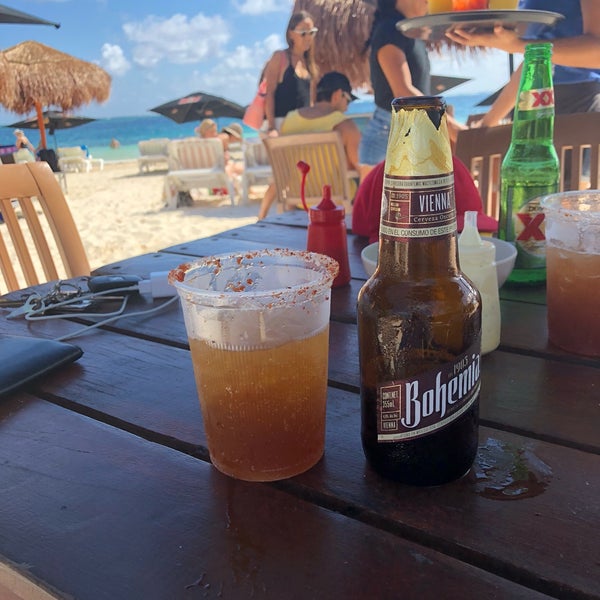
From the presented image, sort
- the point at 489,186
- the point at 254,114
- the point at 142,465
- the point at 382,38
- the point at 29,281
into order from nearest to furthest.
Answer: the point at 142,465
the point at 29,281
the point at 489,186
the point at 382,38
the point at 254,114

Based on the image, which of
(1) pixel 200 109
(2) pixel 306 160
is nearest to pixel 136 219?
(2) pixel 306 160

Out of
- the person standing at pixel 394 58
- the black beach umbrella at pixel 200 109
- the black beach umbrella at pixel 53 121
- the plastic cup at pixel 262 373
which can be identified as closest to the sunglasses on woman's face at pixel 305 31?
the person standing at pixel 394 58

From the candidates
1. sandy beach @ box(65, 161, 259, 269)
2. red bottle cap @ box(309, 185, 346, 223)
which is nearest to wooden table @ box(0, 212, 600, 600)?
red bottle cap @ box(309, 185, 346, 223)

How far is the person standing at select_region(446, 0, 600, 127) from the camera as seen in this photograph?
207 centimetres

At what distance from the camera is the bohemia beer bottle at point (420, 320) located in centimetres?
51

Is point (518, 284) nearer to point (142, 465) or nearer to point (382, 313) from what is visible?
point (382, 313)

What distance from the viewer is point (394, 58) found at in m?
2.96

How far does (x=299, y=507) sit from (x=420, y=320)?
20 cm

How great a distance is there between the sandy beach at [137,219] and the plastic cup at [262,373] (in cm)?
463

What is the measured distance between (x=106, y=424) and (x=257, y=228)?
117cm

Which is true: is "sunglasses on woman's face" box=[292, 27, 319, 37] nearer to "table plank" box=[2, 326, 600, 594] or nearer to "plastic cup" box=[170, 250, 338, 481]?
"table plank" box=[2, 326, 600, 594]

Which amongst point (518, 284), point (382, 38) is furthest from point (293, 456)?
point (382, 38)

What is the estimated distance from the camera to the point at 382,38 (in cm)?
296

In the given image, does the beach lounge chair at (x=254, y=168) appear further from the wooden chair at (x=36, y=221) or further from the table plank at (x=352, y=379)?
the table plank at (x=352, y=379)
